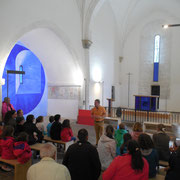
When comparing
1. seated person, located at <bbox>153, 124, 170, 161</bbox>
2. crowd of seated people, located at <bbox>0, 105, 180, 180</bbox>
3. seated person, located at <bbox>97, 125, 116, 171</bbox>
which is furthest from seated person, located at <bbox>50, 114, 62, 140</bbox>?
seated person, located at <bbox>153, 124, 170, 161</bbox>

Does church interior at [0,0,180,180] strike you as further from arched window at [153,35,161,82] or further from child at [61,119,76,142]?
child at [61,119,76,142]

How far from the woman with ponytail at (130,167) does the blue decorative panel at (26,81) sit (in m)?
7.93

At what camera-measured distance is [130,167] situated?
2.05 m

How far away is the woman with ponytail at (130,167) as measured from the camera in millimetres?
2041

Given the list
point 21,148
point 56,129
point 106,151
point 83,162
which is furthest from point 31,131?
point 83,162

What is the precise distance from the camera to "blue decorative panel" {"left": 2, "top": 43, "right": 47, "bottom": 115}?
934 centimetres

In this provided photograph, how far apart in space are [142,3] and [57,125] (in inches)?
541

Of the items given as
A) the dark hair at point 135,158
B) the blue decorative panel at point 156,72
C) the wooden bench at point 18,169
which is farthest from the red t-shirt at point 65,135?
the blue decorative panel at point 156,72

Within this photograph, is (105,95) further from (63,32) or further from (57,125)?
(57,125)

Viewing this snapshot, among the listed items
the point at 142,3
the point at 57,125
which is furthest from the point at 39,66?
the point at 142,3

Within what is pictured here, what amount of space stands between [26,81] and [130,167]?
9438mm

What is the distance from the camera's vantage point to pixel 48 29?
8.09 metres

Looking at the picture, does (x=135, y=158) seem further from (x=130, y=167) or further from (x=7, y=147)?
(x=7, y=147)

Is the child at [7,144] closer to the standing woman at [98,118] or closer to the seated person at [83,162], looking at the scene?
the seated person at [83,162]
